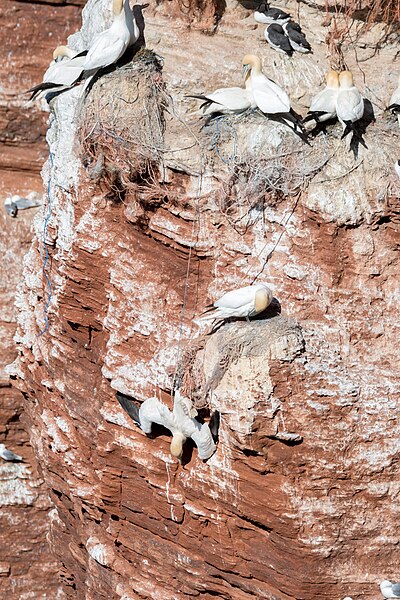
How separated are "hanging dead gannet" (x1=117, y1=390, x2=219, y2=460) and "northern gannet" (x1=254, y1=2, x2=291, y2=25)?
2.18 meters

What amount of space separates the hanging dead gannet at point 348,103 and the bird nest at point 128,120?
3.25 feet

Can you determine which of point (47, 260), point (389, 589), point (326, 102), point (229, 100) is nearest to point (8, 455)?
point (47, 260)

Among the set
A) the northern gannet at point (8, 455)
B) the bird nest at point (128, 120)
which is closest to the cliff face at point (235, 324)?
the bird nest at point (128, 120)

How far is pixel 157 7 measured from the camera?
6367 mm

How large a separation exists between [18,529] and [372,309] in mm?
4171

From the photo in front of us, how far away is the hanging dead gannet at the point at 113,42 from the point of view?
5941mm

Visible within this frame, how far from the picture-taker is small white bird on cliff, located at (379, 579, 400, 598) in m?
5.68

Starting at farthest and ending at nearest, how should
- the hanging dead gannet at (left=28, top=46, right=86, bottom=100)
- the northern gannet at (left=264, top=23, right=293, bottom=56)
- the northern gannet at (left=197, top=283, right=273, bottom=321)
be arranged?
1. the hanging dead gannet at (left=28, top=46, right=86, bottom=100)
2. the northern gannet at (left=264, top=23, right=293, bottom=56)
3. the northern gannet at (left=197, top=283, right=273, bottom=321)

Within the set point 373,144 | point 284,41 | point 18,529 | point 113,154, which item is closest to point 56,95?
point 113,154

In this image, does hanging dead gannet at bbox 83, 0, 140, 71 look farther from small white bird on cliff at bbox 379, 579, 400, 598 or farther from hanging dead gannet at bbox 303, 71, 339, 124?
small white bird on cliff at bbox 379, 579, 400, 598

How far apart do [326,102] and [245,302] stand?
44.1 inches

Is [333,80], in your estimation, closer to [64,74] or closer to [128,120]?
[128,120]

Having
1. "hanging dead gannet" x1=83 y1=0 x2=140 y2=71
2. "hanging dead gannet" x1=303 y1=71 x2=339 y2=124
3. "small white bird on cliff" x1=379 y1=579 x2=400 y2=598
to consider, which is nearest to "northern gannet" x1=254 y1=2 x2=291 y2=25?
"hanging dead gannet" x1=303 y1=71 x2=339 y2=124

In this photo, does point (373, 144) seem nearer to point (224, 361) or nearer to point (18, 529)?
point (224, 361)
